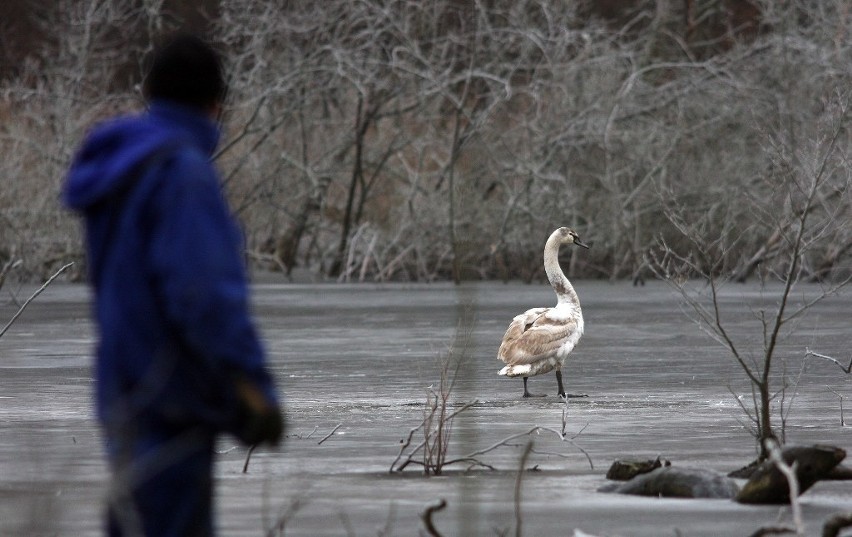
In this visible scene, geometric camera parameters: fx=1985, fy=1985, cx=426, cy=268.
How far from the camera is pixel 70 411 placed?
512 inches

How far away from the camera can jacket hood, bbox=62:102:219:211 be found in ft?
14.4

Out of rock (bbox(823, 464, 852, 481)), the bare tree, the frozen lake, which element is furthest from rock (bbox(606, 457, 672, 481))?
rock (bbox(823, 464, 852, 481))

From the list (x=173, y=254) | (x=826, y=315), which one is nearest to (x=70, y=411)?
(x=173, y=254)

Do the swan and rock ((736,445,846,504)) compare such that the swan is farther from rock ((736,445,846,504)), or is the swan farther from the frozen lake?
rock ((736,445,846,504))

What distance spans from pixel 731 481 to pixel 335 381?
7225 millimetres

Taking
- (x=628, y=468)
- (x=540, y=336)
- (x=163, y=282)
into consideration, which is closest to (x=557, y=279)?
(x=540, y=336)

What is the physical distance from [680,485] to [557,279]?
23.5 ft

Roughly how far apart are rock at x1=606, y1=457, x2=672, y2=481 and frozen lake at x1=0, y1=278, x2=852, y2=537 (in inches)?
4.1

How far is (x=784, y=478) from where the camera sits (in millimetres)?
8266

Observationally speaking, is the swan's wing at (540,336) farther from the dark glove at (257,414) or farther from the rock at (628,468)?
the dark glove at (257,414)

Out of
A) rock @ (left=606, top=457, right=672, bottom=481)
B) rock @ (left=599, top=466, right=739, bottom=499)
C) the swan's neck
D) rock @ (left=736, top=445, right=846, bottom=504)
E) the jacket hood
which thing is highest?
the jacket hood

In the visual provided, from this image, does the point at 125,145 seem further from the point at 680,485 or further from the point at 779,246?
the point at 779,246

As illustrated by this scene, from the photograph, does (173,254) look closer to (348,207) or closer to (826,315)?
(826,315)

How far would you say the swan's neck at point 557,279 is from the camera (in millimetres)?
15305
